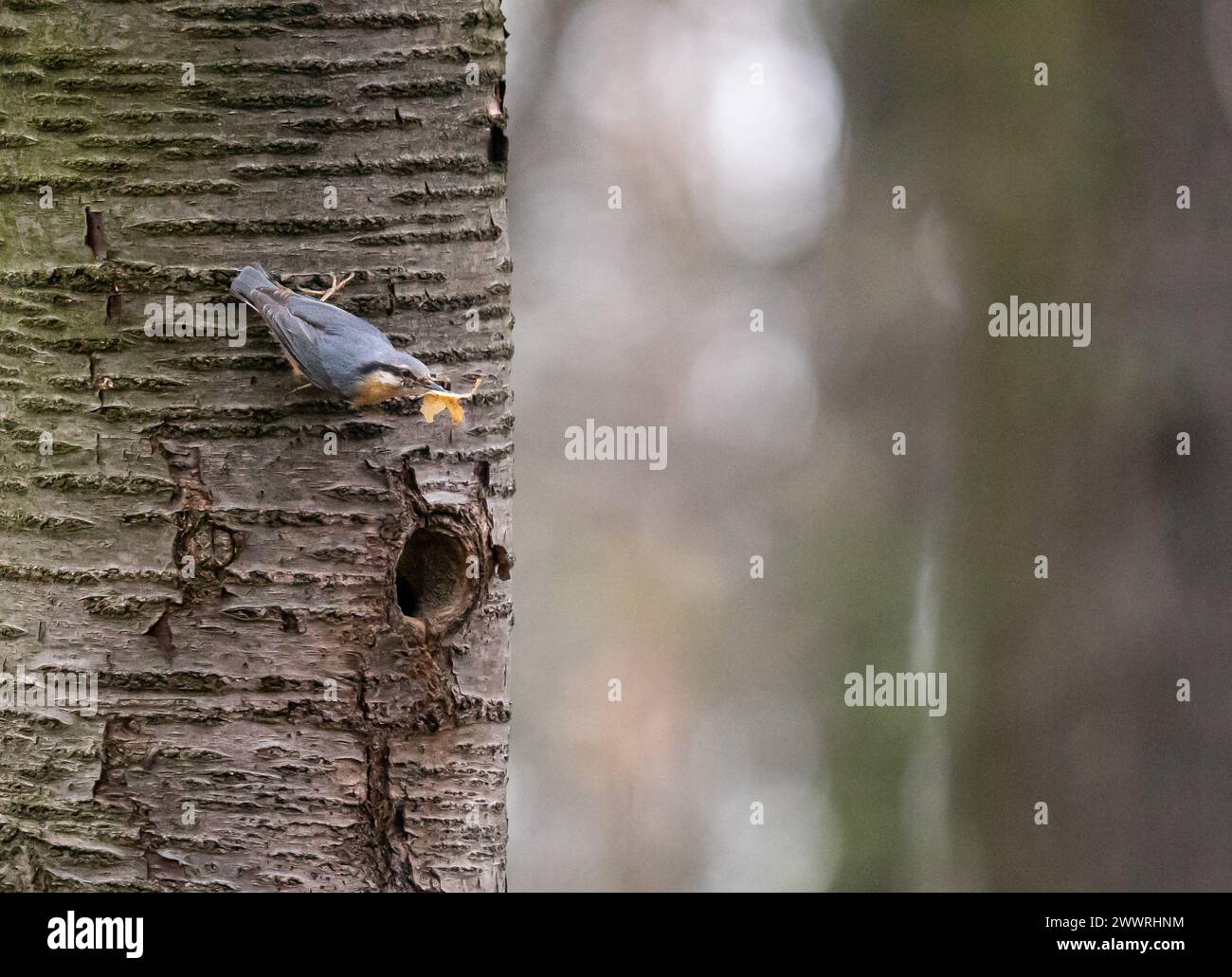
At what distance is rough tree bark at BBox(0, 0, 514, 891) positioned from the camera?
5.25 ft

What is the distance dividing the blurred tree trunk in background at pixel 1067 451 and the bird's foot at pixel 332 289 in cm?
460

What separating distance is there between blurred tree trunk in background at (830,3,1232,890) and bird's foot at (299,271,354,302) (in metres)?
4.60

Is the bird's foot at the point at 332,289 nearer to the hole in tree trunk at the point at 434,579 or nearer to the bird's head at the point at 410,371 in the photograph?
the bird's head at the point at 410,371

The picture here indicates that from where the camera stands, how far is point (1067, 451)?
5.29m

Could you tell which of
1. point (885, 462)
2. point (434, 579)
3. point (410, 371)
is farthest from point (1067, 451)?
point (410, 371)

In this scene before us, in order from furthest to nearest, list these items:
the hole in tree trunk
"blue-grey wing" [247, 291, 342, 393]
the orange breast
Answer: the hole in tree trunk
the orange breast
"blue-grey wing" [247, 291, 342, 393]

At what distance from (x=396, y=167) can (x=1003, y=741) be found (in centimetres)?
504

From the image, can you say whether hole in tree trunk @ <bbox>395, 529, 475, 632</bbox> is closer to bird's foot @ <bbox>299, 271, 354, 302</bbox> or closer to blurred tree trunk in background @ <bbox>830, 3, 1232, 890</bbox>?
bird's foot @ <bbox>299, 271, 354, 302</bbox>

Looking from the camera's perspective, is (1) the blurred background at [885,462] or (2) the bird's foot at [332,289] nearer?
(2) the bird's foot at [332,289]

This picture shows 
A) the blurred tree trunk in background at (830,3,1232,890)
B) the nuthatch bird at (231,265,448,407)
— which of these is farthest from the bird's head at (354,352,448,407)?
the blurred tree trunk in background at (830,3,1232,890)

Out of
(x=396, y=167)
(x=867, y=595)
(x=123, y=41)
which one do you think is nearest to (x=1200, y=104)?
(x=867, y=595)

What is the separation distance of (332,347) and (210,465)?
12.8 inches

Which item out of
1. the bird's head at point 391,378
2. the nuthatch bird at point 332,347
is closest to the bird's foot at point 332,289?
the nuthatch bird at point 332,347

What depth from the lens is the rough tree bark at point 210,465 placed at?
160 cm
